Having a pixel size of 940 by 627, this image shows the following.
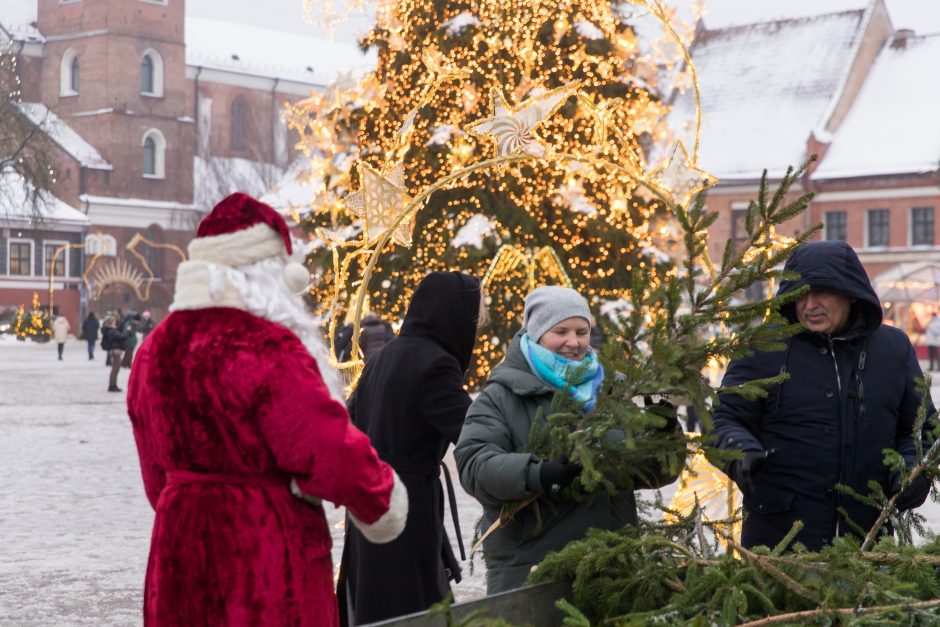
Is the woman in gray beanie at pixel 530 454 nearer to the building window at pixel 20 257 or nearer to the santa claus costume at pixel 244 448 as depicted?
the santa claus costume at pixel 244 448

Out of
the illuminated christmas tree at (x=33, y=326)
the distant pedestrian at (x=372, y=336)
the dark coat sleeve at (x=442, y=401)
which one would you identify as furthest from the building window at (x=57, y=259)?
the dark coat sleeve at (x=442, y=401)

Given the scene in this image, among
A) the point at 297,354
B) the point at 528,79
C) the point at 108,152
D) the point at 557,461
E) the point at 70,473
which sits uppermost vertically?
the point at 108,152

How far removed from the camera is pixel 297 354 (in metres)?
3.06

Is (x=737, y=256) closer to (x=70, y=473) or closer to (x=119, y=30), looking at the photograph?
(x=70, y=473)

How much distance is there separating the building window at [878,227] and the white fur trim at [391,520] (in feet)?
144

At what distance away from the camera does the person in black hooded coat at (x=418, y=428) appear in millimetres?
4676

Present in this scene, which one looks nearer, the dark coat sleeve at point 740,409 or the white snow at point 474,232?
the dark coat sleeve at point 740,409

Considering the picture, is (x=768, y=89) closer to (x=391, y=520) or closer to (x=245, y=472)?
(x=391, y=520)

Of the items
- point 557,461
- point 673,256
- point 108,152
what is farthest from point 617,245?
point 108,152

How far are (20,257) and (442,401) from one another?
194 ft

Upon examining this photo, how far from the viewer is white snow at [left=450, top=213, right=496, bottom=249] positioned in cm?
1330

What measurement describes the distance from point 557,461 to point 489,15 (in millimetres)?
9693

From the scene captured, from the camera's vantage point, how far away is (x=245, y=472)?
3.07 m

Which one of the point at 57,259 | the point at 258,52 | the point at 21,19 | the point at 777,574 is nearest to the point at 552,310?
the point at 777,574
